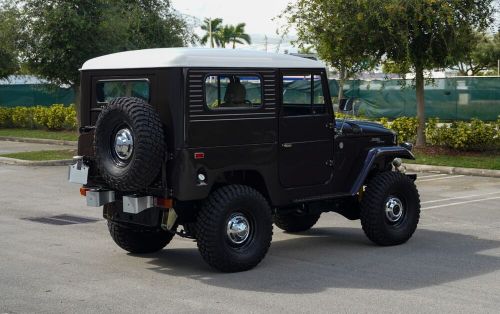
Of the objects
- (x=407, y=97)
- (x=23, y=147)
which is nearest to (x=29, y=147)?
(x=23, y=147)

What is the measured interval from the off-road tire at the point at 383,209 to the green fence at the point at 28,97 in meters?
27.1

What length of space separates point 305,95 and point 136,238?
2531 millimetres

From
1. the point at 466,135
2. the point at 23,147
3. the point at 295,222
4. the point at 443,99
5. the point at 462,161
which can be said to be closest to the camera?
the point at 295,222

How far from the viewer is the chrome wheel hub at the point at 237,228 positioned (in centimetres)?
841

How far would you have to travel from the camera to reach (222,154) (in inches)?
330

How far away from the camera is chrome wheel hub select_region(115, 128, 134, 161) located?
26.5ft

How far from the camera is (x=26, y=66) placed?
23.0m

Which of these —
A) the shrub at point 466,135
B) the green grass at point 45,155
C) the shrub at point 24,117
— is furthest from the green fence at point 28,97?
the shrub at point 466,135

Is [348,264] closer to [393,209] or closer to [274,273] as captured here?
[274,273]

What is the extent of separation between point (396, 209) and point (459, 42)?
10.6 meters

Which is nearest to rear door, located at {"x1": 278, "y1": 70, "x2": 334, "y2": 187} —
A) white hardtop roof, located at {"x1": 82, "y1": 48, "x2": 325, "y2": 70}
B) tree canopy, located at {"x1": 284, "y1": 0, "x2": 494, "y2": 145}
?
white hardtop roof, located at {"x1": 82, "y1": 48, "x2": 325, "y2": 70}

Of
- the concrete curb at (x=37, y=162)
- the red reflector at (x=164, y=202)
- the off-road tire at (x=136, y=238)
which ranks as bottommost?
the off-road tire at (x=136, y=238)

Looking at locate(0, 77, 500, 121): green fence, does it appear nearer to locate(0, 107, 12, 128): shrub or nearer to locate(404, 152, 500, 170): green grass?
locate(0, 107, 12, 128): shrub

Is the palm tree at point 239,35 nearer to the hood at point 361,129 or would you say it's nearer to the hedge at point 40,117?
the hedge at point 40,117
